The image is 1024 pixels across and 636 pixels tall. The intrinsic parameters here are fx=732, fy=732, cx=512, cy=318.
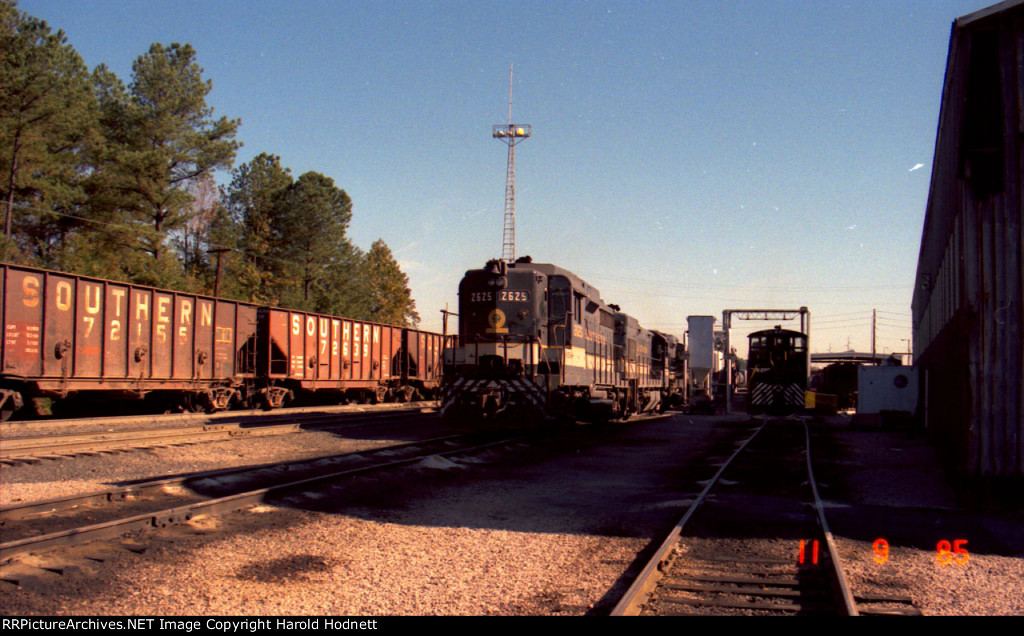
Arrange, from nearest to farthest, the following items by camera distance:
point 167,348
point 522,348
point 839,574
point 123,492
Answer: point 839,574, point 123,492, point 522,348, point 167,348

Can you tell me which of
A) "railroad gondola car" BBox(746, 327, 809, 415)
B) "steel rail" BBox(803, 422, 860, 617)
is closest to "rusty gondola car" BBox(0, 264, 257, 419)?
"steel rail" BBox(803, 422, 860, 617)

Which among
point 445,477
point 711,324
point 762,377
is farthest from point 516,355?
point 711,324

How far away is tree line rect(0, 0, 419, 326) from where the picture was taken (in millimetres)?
32875

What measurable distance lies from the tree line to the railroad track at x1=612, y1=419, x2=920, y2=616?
32035 millimetres

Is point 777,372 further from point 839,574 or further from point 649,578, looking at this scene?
point 649,578

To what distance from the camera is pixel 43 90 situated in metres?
32.9

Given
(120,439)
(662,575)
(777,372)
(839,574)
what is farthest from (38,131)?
(839,574)

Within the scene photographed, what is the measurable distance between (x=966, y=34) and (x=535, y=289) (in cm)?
908

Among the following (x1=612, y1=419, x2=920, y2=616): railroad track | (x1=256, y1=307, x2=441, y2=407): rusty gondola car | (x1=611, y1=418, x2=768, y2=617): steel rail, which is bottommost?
(x1=612, y1=419, x2=920, y2=616): railroad track

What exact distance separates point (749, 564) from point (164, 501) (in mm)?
6238

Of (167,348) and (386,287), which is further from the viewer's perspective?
(386,287)

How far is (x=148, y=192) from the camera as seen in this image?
3850cm

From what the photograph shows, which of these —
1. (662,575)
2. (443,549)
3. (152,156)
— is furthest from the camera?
(152,156)

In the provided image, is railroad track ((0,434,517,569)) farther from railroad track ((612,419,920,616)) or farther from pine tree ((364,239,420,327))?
pine tree ((364,239,420,327))
